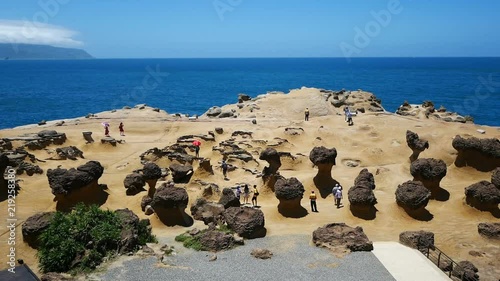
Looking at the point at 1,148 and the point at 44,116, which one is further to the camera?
the point at 44,116

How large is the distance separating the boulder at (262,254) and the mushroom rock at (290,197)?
6.36 m

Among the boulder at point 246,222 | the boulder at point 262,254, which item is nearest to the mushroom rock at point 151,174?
the boulder at point 246,222

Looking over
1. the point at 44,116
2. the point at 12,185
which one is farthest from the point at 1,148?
the point at 44,116

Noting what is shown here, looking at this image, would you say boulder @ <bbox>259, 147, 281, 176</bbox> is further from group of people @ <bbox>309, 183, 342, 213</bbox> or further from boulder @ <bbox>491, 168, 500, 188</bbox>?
boulder @ <bbox>491, 168, 500, 188</bbox>

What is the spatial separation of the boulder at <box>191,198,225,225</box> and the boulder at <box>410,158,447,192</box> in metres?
13.8

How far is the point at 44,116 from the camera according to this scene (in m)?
89.6

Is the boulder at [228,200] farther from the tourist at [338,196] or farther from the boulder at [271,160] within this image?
the tourist at [338,196]

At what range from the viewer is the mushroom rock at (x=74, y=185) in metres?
27.2

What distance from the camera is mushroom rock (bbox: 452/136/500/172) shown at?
3167cm

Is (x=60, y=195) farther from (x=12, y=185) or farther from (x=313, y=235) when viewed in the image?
(x=313, y=235)

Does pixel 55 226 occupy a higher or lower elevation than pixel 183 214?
higher

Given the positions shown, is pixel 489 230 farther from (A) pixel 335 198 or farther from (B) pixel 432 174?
(A) pixel 335 198

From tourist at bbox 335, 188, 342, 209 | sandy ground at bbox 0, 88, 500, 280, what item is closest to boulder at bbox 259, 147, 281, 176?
sandy ground at bbox 0, 88, 500, 280

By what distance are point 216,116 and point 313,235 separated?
4023 centimetres
